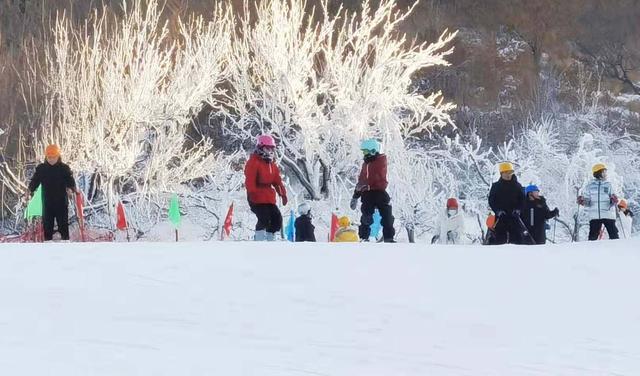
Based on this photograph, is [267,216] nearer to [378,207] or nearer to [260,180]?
[260,180]

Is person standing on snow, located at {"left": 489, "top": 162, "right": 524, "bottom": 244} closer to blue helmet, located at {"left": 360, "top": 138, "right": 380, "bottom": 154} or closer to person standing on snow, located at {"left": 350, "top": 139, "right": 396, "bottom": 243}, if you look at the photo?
person standing on snow, located at {"left": 350, "top": 139, "right": 396, "bottom": 243}

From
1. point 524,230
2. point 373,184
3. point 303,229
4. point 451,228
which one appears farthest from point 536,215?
point 303,229

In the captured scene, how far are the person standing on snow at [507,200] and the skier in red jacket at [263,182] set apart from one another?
7.94 ft

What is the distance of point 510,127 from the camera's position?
38.0 m

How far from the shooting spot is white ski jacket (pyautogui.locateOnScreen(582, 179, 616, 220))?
1285 centimetres

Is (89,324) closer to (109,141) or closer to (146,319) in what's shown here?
(146,319)

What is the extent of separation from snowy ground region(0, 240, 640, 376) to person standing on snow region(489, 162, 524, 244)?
5.63 feet

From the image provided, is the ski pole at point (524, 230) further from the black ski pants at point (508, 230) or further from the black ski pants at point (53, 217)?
the black ski pants at point (53, 217)

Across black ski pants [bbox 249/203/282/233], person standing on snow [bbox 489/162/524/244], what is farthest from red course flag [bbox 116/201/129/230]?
person standing on snow [bbox 489/162/524/244]

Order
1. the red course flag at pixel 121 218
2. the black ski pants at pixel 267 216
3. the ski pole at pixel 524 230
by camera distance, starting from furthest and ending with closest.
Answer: the red course flag at pixel 121 218 → the ski pole at pixel 524 230 → the black ski pants at pixel 267 216

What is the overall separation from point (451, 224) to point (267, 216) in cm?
498

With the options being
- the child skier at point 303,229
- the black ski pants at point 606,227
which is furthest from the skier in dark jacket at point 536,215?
the child skier at point 303,229

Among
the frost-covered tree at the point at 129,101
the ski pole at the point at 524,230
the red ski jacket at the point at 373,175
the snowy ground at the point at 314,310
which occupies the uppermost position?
the frost-covered tree at the point at 129,101

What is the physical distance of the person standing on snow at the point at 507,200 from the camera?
1169cm
